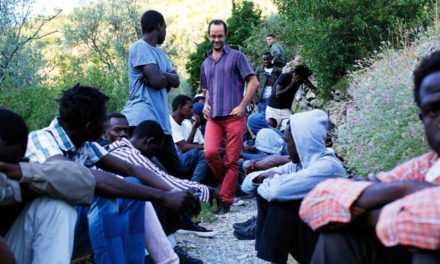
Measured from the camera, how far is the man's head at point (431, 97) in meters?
2.32

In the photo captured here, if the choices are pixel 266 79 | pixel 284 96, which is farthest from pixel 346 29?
pixel 266 79

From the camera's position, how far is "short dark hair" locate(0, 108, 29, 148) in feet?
9.44

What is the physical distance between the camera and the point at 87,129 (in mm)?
3441

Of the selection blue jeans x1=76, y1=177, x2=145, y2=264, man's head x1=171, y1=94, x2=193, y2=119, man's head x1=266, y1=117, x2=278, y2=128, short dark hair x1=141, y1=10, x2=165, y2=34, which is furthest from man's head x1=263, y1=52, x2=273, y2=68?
blue jeans x1=76, y1=177, x2=145, y2=264

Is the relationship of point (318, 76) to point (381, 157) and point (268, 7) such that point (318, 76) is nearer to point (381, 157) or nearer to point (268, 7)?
point (381, 157)

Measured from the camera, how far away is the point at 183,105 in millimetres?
7801

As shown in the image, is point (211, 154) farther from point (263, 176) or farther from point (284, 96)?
point (284, 96)

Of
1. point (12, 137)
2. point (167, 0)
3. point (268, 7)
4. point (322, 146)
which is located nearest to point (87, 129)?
point (12, 137)

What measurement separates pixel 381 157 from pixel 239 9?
18920mm

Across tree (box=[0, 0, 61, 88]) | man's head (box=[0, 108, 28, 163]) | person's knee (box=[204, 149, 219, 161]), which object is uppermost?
tree (box=[0, 0, 61, 88])

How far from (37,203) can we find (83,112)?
641mm

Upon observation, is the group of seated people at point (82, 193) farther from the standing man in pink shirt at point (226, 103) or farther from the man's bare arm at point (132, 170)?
the standing man in pink shirt at point (226, 103)

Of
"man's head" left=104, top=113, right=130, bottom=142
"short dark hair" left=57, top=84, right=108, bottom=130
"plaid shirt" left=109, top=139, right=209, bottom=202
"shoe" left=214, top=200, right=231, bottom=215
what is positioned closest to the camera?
"short dark hair" left=57, top=84, right=108, bottom=130

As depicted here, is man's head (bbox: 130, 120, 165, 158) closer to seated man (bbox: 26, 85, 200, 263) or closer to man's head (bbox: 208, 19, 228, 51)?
seated man (bbox: 26, 85, 200, 263)
